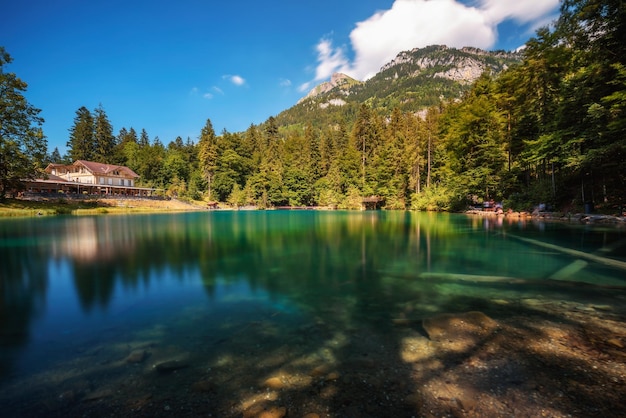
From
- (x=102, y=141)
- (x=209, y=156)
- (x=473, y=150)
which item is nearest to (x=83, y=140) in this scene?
(x=102, y=141)

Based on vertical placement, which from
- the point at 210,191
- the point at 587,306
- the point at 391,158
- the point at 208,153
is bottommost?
the point at 587,306

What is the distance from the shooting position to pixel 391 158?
56000mm

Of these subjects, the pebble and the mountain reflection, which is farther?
the mountain reflection

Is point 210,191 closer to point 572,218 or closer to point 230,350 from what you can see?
point 572,218

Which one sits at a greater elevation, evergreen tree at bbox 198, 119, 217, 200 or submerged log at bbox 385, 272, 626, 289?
evergreen tree at bbox 198, 119, 217, 200

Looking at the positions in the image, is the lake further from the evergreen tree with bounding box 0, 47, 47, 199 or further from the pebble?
the evergreen tree with bounding box 0, 47, 47, 199

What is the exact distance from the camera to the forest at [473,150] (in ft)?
63.9

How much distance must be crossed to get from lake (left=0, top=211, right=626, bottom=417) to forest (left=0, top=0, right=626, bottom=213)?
14513mm

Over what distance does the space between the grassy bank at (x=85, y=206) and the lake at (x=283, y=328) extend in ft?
109

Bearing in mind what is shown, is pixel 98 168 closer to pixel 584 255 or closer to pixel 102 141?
pixel 102 141

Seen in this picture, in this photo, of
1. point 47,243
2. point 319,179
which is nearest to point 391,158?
point 319,179

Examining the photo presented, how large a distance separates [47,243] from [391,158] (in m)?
50.4

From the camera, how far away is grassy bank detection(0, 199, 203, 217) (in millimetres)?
36244

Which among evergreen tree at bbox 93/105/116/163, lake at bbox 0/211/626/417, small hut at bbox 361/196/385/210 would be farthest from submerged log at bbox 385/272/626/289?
evergreen tree at bbox 93/105/116/163
